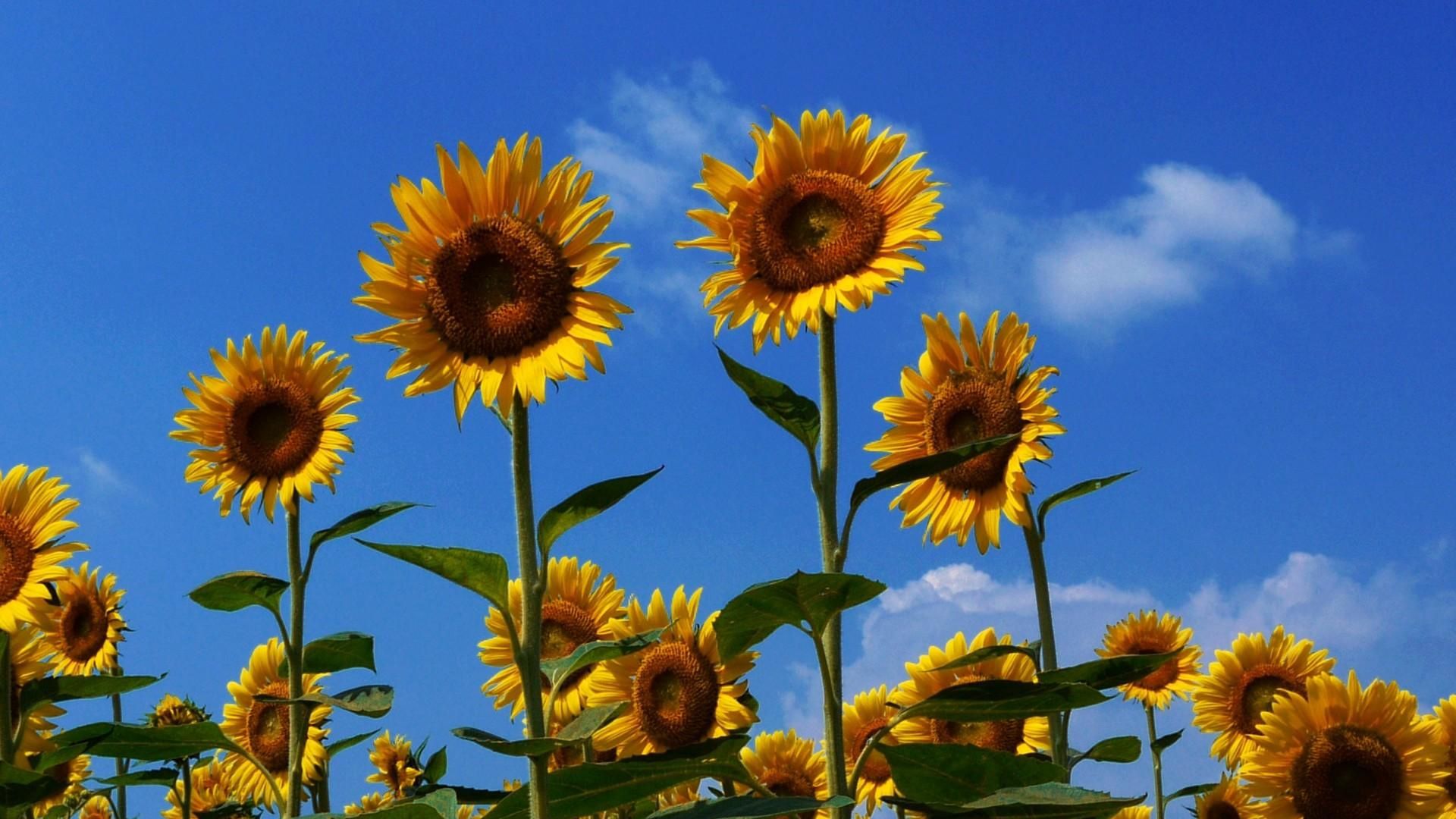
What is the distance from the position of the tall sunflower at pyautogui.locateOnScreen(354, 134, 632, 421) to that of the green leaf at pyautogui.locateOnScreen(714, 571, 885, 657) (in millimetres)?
1080

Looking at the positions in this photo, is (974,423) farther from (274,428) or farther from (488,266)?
(274,428)

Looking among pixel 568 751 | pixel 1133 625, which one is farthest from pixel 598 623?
pixel 1133 625

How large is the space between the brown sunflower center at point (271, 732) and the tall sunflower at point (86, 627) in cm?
130

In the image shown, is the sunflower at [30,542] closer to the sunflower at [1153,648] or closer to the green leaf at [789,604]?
the green leaf at [789,604]

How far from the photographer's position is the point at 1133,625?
8.67 metres

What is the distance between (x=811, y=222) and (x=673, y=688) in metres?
2.12

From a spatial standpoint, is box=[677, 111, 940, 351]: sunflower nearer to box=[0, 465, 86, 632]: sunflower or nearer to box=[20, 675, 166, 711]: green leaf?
box=[20, 675, 166, 711]: green leaf

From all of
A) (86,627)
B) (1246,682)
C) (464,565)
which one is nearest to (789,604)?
(464,565)

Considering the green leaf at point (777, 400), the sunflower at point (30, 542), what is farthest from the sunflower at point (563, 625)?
the green leaf at point (777, 400)

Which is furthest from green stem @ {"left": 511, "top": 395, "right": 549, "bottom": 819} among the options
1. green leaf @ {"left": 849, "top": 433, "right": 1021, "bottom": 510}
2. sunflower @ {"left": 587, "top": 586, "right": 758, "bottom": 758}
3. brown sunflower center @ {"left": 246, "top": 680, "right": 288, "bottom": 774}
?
brown sunflower center @ {"left": 246, "top": 680, "right": 288, "bottom": 774}

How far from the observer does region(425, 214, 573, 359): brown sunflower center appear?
4.18 m

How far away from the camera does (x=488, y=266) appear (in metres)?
4.23

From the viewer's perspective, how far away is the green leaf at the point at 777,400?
3.98 meters

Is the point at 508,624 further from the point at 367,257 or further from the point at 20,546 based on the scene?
the point at 20,546
